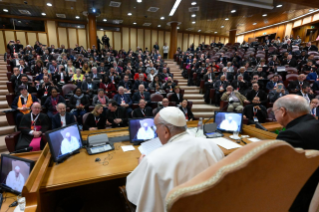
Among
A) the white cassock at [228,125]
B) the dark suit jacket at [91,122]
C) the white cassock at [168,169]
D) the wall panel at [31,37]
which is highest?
the wall panel at [31,37]

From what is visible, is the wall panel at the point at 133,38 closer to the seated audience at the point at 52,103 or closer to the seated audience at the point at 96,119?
the seated audience at the point at 52,103

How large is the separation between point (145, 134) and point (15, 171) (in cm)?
138

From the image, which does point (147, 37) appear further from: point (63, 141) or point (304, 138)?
point (304, 138)

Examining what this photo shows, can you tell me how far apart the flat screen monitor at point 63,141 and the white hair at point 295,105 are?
2.17 meters

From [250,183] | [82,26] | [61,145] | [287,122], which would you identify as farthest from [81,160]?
[82,26]

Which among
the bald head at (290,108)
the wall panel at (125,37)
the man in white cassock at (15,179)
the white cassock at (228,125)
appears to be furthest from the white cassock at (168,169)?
the wall panel at (125,37)

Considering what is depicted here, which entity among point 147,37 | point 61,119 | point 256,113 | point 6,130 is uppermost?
point 147,37

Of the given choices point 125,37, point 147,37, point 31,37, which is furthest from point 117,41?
point 31,37

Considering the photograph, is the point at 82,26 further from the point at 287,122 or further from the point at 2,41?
the point at 287,122

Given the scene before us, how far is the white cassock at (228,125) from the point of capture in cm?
272

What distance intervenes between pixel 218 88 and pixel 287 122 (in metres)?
5.07

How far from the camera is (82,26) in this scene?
1376 cm

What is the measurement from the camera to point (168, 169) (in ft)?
2.93

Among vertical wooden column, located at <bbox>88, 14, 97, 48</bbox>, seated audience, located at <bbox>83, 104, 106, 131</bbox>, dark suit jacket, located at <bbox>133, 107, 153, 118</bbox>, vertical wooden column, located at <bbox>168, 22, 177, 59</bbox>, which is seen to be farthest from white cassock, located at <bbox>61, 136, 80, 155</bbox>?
vertical wooden column, located at <bbox>168, 22, 177, 59</bbox>
